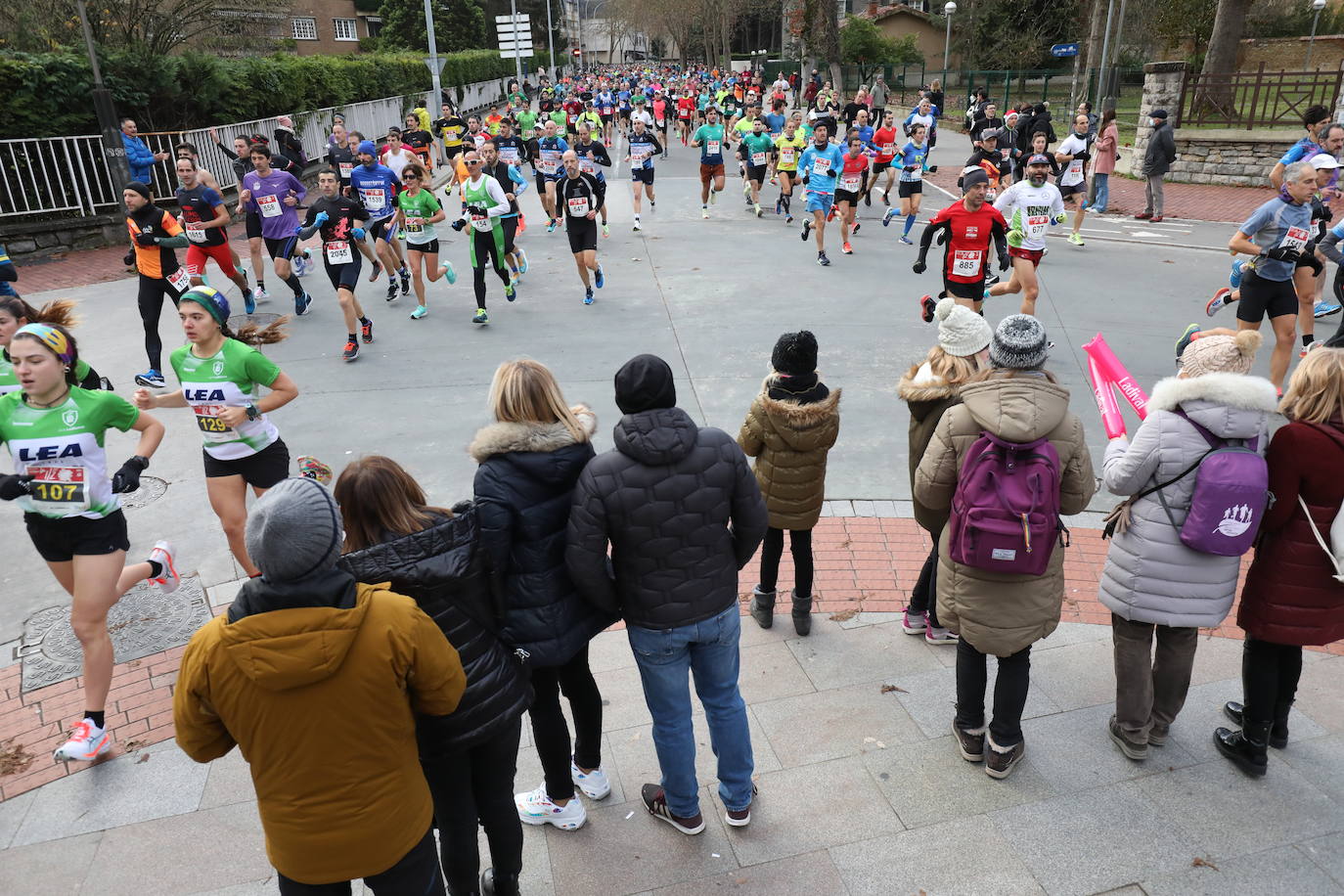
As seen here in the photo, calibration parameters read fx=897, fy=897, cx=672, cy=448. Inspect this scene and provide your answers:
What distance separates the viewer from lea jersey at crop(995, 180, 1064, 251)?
9.07m

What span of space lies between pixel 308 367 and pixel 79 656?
460cm

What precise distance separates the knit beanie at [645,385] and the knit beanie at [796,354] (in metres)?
1.20

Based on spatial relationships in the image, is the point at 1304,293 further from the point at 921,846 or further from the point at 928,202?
the point at 928,202

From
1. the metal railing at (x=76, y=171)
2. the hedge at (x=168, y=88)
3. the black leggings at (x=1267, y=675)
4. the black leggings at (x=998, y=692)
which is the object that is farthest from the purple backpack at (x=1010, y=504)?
the hedge at (x=168, y=88)

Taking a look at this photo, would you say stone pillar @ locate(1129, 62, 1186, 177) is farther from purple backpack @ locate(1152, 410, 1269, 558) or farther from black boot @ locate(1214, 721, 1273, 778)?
purple backpack @ locate(1152, 410, 1269, 558)

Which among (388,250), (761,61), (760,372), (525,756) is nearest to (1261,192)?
(760,372)

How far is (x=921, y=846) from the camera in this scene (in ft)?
11.0

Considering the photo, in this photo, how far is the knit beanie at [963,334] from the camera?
13.5 feet

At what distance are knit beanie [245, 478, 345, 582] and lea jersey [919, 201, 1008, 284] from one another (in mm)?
7168

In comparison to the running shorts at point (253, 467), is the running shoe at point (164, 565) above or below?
below

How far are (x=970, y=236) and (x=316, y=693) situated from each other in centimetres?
749

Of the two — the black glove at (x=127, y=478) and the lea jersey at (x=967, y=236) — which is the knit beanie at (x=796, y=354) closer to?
the black glove at (x=127, y=478)

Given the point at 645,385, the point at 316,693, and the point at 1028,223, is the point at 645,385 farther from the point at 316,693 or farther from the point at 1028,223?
the point at 1028,223

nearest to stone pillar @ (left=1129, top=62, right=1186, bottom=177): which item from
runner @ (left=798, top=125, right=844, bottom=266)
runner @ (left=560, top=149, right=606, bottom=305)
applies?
runner @ (left=798, top=125, right=844, bottom=266)
